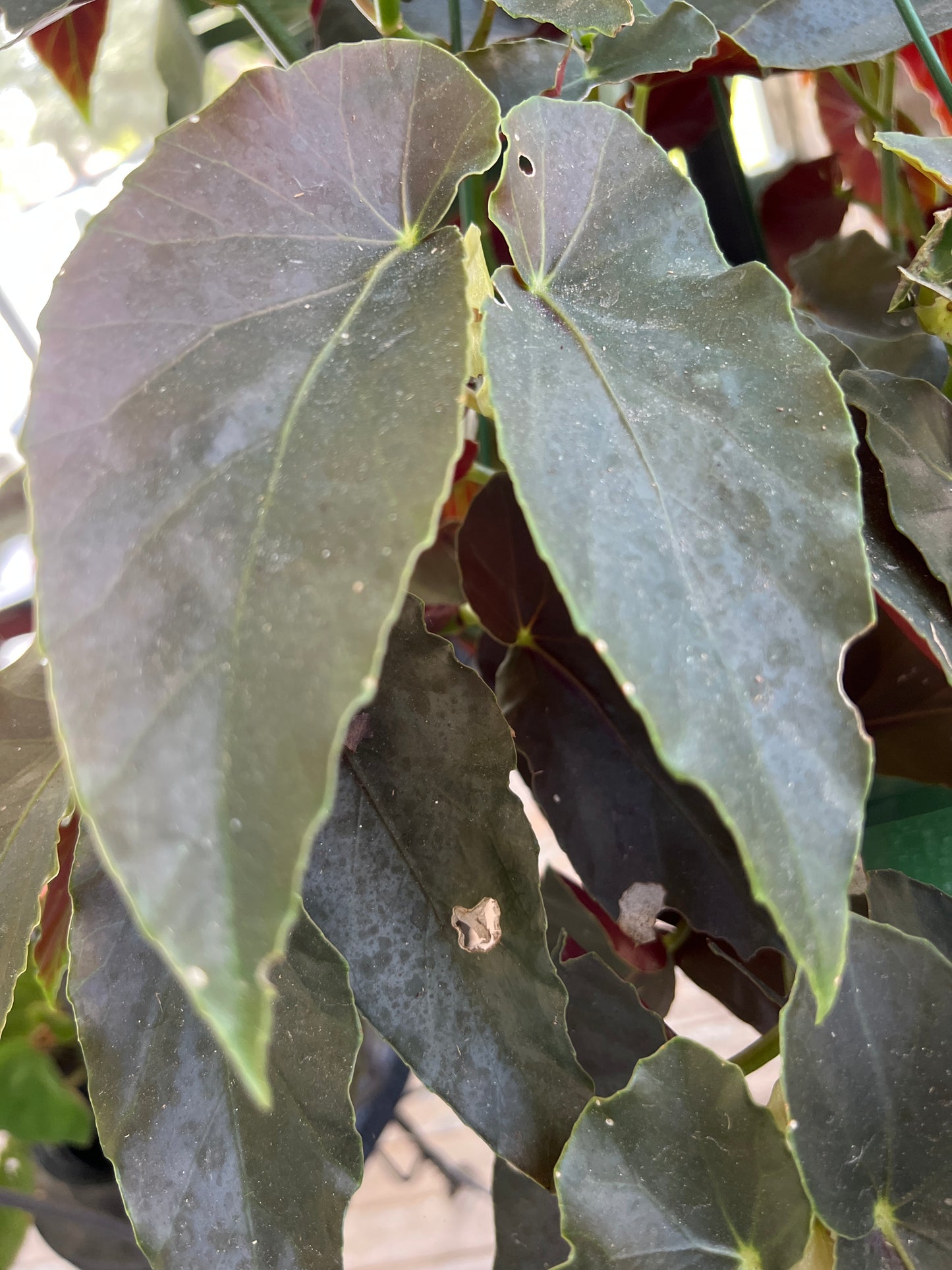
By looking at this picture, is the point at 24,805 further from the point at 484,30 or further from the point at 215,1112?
the point at 484,30

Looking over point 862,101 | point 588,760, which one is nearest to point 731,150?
point 862,101

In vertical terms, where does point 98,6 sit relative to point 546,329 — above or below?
above

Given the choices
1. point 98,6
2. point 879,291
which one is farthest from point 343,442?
point 98,6

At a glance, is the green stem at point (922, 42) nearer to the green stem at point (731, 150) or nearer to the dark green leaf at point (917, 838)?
the green stem at point (731, 150)

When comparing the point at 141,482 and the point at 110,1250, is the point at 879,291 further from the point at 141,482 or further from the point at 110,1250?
the point at 110,1250

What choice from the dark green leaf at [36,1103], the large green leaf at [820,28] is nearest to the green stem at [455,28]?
the large green leaf at [820,28]

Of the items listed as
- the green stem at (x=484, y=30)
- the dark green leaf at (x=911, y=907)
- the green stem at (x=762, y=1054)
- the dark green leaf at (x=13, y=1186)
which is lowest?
the dark green leaf at (x=13, y=1186)

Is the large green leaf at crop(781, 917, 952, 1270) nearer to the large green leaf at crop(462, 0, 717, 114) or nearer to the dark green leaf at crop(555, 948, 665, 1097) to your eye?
the dark green leaf at crop(555, 948, 665, 1097)
